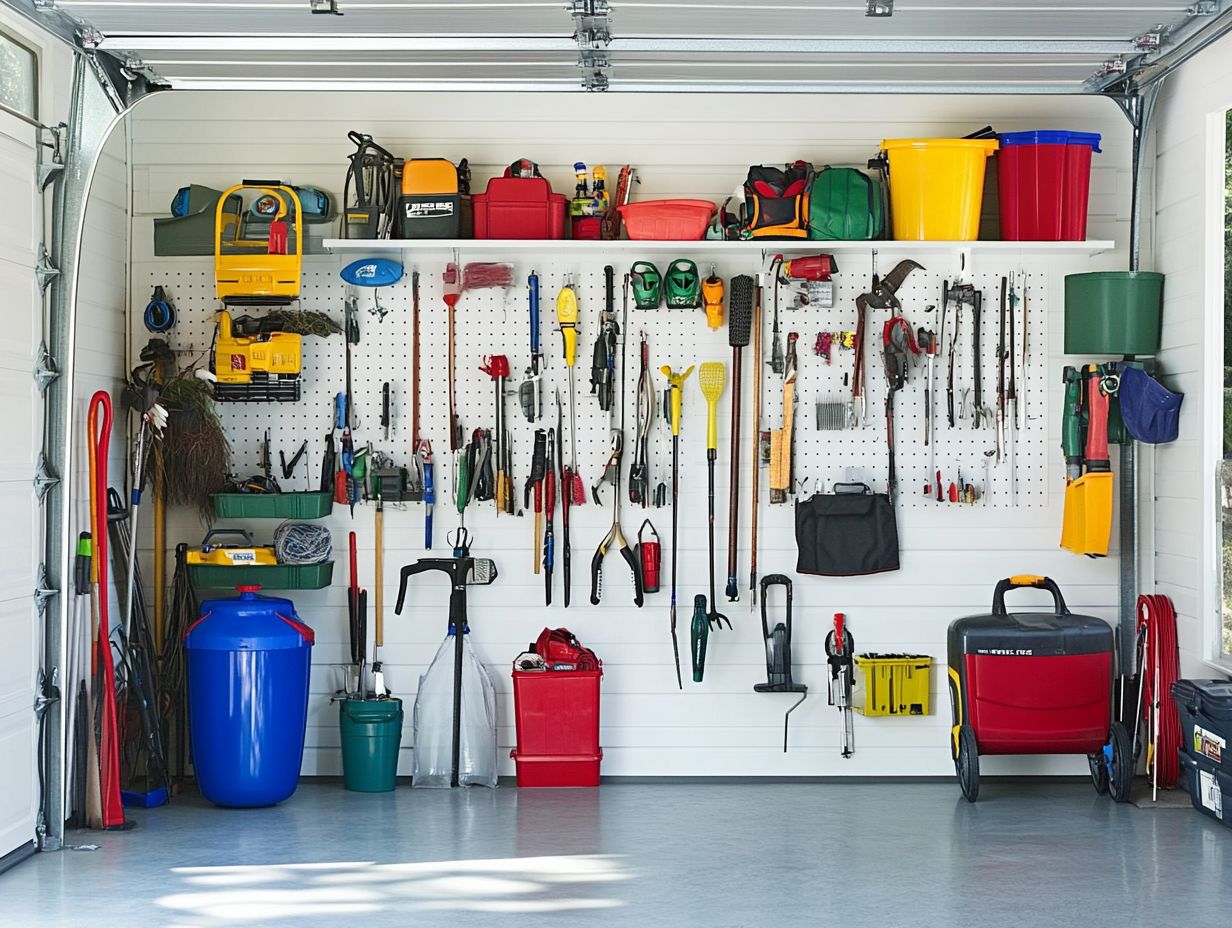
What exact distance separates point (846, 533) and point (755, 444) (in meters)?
0.59

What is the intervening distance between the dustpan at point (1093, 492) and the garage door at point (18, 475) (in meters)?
4.39

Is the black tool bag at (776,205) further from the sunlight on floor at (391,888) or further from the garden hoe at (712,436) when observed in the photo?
the sunlight on floor at (391,888)

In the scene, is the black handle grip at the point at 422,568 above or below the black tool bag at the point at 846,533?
below

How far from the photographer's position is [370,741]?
5.84 metres

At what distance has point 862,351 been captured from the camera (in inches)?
241

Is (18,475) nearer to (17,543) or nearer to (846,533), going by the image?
(17,543)

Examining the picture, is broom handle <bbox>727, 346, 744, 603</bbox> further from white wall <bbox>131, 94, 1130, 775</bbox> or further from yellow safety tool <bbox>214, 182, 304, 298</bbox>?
yellow safety tool <bbox>214, 182, 304, 298</bbox>

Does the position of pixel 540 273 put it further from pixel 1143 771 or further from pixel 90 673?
pixel 1143 771

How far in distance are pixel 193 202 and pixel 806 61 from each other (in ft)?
9.27

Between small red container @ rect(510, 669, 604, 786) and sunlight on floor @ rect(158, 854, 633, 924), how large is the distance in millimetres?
1019

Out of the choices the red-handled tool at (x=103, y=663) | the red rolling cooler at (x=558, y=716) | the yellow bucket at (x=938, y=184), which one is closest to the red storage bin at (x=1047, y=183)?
the yellow bucket at (x=938, y=184)

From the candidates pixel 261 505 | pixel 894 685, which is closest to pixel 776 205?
pixel 894 685

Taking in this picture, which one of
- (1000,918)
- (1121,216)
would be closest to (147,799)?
(1000,918)

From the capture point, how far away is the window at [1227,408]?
5523 millimetres
